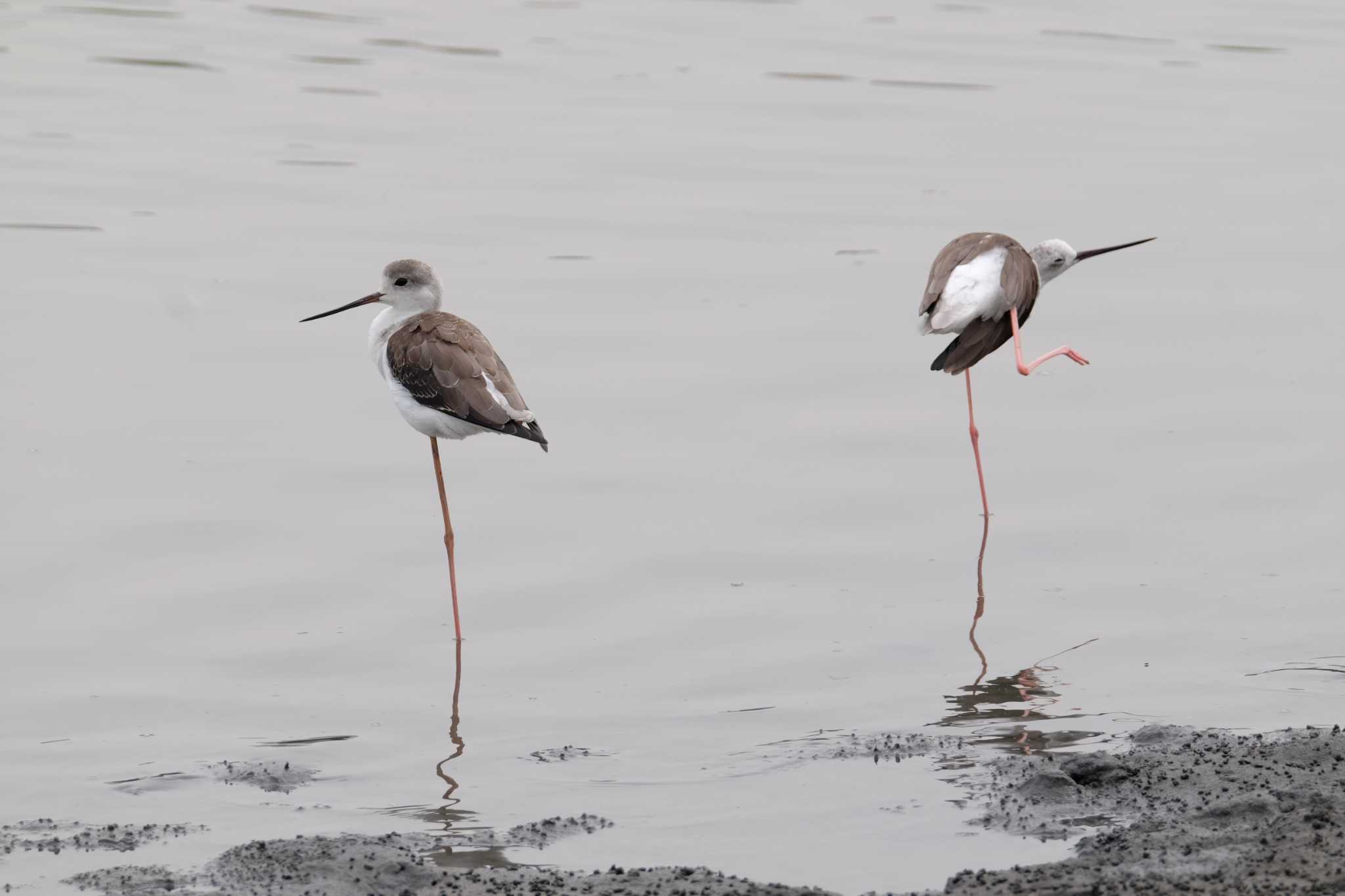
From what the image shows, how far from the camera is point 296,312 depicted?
1090 centimetres

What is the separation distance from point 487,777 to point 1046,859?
1754 millimetres

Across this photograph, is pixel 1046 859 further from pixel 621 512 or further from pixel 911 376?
pixel 911 376

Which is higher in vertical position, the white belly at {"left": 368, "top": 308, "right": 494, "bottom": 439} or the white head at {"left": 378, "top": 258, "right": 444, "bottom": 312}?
the white head at {"left": 378, "top": 258, "right": 444, "bottom": 312}

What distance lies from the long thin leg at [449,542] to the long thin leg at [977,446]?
2304mm

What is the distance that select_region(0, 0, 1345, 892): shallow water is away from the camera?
6180 millimetres

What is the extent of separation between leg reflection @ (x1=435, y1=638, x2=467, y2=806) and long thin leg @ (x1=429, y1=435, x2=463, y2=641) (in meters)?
0.09

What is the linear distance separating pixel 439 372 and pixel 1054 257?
3670 mm

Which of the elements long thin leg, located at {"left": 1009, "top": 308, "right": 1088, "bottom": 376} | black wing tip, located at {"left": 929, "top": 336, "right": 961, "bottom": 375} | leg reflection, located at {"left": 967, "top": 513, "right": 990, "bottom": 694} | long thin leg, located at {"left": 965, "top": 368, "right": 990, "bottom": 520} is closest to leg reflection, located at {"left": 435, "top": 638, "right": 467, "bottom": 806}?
leg reflection, located at {"left": 967, "top": 513, "right": 990, "bottom": 694}

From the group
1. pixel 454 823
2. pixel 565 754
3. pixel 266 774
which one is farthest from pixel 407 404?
pixel 454 823

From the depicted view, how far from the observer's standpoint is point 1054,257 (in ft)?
32.3

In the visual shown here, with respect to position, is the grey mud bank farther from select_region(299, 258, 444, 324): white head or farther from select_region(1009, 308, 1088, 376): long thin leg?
select_region(1009, 308, 1088, 376): long thin leg

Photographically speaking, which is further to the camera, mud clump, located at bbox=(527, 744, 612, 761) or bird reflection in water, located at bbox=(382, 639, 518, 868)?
mud clump, located at bbox=(527, 744, 612, 761)

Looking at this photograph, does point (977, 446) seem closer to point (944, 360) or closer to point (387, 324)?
point (944, 360)


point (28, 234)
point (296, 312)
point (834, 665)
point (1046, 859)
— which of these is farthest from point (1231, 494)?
point (28, 234)
